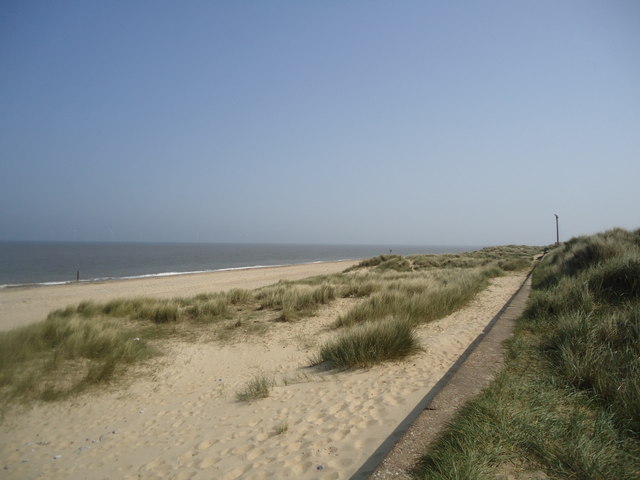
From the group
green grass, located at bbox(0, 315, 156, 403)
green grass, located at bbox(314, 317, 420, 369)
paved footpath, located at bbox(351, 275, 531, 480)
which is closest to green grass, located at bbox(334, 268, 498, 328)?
green grass, located at bbox(314, 317, 420, 369)

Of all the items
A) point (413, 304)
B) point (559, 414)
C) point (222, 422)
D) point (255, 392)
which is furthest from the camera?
point (413, 304)

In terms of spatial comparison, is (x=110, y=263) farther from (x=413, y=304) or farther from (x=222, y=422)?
(x=222, y=422)

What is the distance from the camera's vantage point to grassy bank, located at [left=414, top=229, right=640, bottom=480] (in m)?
2.55

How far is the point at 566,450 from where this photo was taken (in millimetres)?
2648

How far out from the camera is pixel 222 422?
4945 millimetres

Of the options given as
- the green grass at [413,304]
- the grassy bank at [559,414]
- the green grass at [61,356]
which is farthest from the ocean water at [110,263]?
the grassy bank at [559,414]

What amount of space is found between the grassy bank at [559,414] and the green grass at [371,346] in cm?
201

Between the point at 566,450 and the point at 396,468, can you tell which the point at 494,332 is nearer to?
the point at 566,450

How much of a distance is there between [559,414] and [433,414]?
45.1 inches

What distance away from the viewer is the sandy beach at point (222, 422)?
3.77 m

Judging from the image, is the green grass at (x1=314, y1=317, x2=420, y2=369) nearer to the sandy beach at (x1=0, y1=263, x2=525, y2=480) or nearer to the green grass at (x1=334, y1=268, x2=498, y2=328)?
the sandy beach at (x1=0, y1=263, x2=525, y2=480)

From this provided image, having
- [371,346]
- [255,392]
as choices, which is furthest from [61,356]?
[371,346]

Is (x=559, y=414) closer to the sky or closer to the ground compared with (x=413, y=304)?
closer to the sky

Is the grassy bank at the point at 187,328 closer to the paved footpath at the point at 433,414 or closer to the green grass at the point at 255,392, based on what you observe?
the green grass at the point at 255,392
